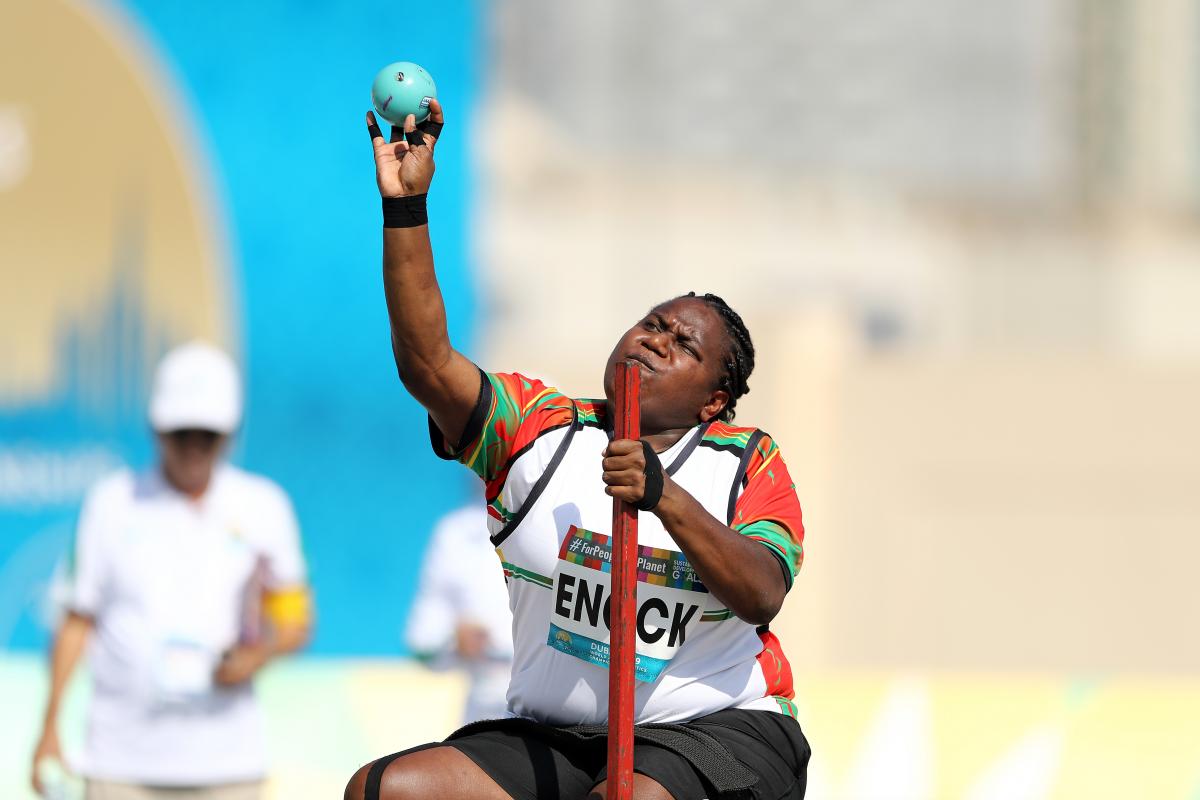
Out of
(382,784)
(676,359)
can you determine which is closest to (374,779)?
(382,784)

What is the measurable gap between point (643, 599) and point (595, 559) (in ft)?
0.39

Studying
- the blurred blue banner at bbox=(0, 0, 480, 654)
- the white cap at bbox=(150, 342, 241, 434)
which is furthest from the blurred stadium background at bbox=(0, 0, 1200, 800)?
the white cap at bbox=(150, 342, 241, 434)

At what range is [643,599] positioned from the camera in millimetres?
3143

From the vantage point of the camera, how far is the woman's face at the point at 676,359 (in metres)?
3.26

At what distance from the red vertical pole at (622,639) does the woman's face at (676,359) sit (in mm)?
273

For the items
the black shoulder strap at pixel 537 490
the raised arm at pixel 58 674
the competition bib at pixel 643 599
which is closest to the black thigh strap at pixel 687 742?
the competition bib at pixel 643 599

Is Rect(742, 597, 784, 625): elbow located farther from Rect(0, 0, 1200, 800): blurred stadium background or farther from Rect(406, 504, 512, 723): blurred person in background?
Rect(0, 0, 1200, 800): blurred stadium background

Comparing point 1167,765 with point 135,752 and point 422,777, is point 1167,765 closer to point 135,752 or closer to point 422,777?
point 135,752

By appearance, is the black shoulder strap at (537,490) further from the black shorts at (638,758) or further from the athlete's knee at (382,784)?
the athlete's knee at (382,784)

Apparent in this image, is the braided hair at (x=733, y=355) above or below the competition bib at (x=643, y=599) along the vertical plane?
above

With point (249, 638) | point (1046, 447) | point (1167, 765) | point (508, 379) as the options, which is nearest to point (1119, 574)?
point (1046, 447)

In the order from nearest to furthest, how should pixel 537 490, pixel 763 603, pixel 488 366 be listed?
pixel 763 603
pixel 537 490
pixel 488 366

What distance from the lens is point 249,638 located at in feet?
17.1

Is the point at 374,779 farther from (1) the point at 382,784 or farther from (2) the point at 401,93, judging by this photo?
(2) the point at 401,93
